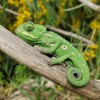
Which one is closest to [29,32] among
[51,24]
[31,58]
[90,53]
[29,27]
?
[29,27]

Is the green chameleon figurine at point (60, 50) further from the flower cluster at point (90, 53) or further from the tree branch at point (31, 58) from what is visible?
the flower cluster at point (90, 53)

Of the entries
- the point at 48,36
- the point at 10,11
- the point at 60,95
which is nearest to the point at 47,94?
the point at 60,95

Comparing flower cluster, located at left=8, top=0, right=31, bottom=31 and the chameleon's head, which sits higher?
the chameleon's head

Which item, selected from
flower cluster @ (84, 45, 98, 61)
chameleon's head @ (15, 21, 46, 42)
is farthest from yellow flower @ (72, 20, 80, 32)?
chameleon's head @ (15, 21, 46, 42)

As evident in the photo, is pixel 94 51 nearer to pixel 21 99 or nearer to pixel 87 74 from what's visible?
pixel 21 99

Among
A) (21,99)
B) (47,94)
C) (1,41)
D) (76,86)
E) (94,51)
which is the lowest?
(21,99)

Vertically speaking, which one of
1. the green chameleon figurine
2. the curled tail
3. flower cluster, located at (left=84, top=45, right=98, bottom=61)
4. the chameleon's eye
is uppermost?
the chameleon's eye

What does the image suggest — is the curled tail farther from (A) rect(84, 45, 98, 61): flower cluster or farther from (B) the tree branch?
(A) rect(84, 45, 98, 61): flower cluster
